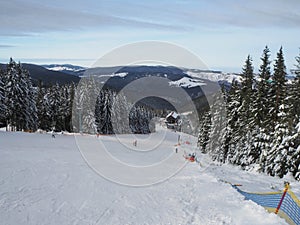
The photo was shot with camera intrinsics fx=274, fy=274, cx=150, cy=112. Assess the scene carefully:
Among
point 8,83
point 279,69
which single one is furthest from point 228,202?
point 8,83

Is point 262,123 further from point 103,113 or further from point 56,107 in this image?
point 56,107

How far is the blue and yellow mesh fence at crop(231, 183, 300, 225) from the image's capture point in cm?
859

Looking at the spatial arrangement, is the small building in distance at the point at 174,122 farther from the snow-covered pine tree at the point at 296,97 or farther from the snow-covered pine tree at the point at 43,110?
the snow-covered pine tree at the point at 296,97

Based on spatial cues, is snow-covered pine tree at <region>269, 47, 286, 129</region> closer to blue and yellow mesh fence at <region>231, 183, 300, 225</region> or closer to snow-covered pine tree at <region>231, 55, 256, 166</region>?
snow-covered pine tree at <region>231, 55, 256, 166</region>

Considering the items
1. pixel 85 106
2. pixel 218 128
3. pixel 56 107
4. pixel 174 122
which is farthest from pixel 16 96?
pixel 174 122

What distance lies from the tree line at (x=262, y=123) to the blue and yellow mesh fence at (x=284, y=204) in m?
11.5

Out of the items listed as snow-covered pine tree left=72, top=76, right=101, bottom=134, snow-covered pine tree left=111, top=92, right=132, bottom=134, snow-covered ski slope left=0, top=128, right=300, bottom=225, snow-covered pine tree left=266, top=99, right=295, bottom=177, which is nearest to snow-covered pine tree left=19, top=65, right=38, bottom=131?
snow-covered pine tree left=72, top=76, right=101, bottom=134

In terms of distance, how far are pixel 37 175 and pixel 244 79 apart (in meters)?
27.8

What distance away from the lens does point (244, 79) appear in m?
34.0

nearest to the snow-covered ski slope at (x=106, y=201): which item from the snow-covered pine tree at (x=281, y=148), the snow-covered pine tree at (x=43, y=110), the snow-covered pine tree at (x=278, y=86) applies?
the snow-covered pine tree at (x=281, y=148)

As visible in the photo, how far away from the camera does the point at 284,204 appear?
9406 millimetres

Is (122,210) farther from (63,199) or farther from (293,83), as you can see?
(293,83)

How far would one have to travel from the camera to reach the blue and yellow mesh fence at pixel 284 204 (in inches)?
338

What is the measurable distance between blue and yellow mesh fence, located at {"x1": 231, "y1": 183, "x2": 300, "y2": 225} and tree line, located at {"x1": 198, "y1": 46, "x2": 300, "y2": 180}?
1147cm
